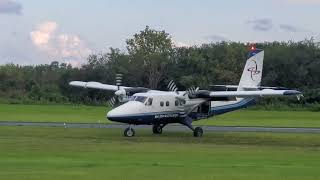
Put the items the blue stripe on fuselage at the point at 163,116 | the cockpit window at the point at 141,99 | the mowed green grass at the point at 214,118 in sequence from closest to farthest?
the blue stripe on fuselage at the point at 163,116
the cockpit window at the point at 141,99
the mowed green grass at the point at 214,118

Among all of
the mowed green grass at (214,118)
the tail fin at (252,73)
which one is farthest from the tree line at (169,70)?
the tail fin at (252,73)

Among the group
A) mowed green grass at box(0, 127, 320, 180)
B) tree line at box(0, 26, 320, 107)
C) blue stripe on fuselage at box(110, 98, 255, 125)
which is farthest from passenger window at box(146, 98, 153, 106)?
tree line at box(0, 26, 320, 107)

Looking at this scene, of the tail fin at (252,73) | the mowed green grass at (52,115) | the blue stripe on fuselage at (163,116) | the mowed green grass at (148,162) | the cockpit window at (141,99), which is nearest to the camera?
the mowed green grass at (148,162)

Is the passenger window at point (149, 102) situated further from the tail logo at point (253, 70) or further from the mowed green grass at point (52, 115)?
the mowed green grass at point (52, 115)

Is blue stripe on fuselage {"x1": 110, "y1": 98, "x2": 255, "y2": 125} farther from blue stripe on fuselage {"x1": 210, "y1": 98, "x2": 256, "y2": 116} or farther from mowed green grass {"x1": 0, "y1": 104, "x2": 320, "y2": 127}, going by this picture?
mowed green grass {"x1": 0, "y1": 104, "x2": 320, "y2": 127}

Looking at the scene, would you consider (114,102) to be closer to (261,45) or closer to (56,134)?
(56,134)

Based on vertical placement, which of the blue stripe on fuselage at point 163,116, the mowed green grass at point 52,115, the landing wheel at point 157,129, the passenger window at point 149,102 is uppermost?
the passenger window at point 149,102

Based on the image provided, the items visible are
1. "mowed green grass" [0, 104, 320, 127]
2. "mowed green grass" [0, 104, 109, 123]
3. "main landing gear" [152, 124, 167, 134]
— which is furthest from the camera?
"mowed green grass" [0, 104, 109, 123]

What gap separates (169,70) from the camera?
138 metres

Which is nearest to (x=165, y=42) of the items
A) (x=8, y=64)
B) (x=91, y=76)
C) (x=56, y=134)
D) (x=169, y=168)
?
(x=91, y=76)

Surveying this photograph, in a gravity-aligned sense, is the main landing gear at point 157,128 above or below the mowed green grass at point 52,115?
above

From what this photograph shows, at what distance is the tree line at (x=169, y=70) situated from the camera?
125000mm

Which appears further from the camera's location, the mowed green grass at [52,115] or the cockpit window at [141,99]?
the mowed green grass at [52,115]

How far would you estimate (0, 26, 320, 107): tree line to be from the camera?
125 metres
